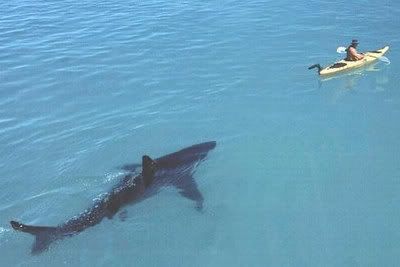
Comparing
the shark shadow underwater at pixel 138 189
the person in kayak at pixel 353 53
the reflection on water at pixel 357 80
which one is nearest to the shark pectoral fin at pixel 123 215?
the shark shadow underwater at pixel 138 189

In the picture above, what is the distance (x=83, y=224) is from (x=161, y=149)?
5854mm

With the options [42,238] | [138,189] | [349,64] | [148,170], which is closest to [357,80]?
[349,64]

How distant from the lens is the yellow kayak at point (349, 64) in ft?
89.8

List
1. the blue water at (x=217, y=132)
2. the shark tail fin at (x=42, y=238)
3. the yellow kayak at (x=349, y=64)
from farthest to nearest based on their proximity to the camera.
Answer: the yellow kayak at (x=349, y=64) → the blue water at (x=217, y=132) → the shark tail fin at (x=42, y=238)

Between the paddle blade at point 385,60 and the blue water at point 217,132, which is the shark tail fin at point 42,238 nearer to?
the blue water at point 217,132

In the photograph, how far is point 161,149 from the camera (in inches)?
892

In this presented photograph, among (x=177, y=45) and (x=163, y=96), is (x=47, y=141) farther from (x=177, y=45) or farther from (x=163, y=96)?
(x=177, y=45)

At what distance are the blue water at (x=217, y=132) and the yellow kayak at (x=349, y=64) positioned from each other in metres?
0.58

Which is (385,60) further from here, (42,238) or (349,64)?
(42,238)

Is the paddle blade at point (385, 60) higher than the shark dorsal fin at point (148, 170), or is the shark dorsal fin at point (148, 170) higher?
the paddle blade at point (385, 60)

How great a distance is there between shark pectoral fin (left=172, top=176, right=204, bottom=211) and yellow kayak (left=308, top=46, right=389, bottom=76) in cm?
1085


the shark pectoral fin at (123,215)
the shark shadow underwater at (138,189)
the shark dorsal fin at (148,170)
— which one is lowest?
the shark pectoral fin at (123,215)

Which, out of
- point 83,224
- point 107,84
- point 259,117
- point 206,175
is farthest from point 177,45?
point 83,224

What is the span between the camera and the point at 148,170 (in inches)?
759
